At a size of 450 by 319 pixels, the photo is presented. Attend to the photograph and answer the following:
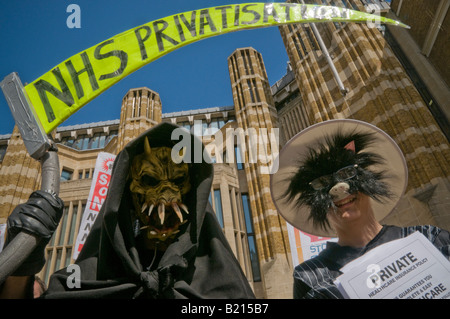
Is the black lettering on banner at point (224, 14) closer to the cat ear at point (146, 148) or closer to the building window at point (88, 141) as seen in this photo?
the cat ear at point (146, 148)

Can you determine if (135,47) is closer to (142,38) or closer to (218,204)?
(142,38)

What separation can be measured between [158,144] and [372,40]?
10366 mm

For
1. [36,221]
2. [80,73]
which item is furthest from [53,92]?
[36,221]

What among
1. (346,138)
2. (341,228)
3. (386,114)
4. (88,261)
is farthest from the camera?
(386,114)

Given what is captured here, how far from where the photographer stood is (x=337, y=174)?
6.27 ft

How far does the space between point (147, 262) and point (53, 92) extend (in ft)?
4.59

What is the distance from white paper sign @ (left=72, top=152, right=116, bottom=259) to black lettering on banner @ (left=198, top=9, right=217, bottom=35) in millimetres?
5646

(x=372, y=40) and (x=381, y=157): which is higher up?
(x=372, y=40)

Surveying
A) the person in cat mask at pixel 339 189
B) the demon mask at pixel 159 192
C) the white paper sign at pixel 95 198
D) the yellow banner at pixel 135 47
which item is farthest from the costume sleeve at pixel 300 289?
the white paper sign at pixel 95 198

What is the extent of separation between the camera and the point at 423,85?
8.59 meters

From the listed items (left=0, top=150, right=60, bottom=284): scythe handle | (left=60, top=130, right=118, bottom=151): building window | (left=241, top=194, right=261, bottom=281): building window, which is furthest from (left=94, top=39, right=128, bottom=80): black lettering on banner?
(left=60, top=130, right=118, bottom=151): building window
